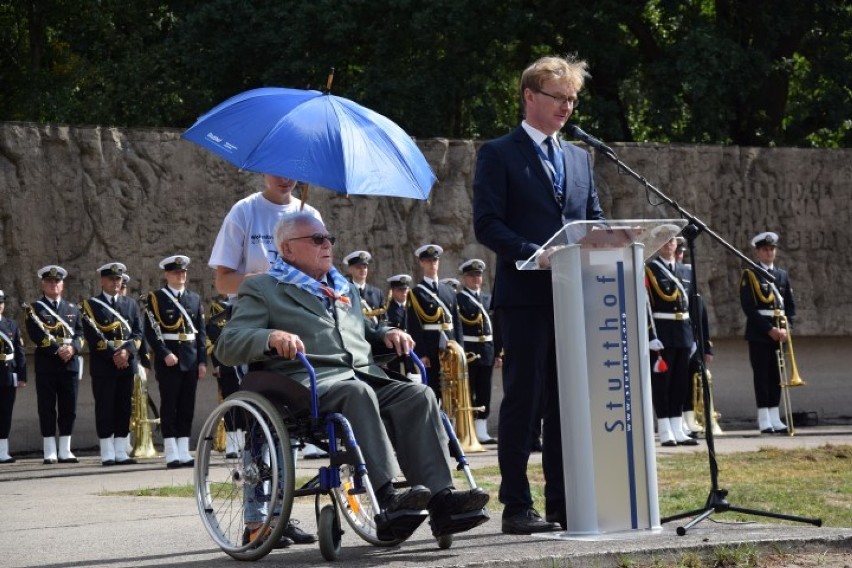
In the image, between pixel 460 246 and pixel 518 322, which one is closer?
pixel 518 322

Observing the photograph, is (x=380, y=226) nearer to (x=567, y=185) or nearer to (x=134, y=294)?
(x=134, y=294)

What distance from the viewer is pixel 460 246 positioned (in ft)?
57.4

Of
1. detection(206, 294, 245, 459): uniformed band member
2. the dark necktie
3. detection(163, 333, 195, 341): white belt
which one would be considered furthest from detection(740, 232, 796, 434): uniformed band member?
the dark necktie

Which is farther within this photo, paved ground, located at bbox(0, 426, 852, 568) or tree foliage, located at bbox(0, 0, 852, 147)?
tree foliage, located at bbox(0, 0, 852, 147)

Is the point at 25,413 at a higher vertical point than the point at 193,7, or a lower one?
lower

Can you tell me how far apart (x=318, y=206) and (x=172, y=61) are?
5.75 meters

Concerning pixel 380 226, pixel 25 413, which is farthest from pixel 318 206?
pixel 25 413

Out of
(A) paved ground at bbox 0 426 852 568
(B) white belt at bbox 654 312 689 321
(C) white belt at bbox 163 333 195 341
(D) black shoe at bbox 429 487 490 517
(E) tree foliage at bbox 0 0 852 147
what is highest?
(E) tree foliage at bbox 0 0 852 147

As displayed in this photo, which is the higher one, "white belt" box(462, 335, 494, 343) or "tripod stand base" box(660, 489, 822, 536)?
"white belt" box(462, 335, 494, 343)

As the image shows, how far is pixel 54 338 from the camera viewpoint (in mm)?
14461

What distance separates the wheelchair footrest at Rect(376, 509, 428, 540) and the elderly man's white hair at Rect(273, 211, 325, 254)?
1.36 m

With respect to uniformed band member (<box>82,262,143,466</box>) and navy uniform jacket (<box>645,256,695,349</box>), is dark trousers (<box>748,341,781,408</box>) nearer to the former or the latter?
navy uniform jacket (<box>645,256,695,349</box>)

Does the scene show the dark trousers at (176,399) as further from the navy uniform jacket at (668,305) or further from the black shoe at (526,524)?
the black shoe at (526,524)

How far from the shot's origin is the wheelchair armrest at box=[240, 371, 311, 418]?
6293 millimetres
